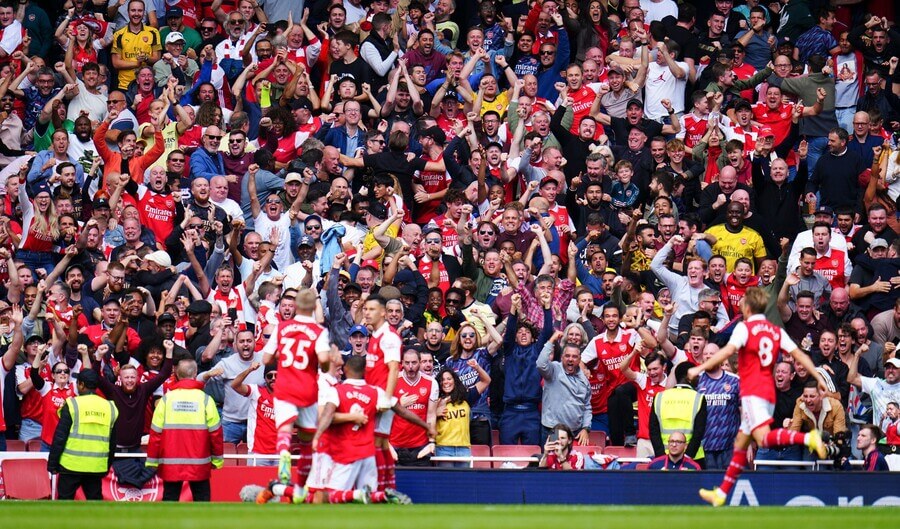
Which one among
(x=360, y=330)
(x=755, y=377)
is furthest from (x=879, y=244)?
(x=755, y=377)

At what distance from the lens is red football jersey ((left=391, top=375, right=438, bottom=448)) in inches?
669

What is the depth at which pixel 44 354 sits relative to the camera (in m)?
18.0

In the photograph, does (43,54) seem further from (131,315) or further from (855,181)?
(855,181)

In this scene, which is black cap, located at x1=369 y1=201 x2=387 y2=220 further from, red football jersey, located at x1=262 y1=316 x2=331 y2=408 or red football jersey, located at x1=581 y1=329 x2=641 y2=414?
red football jersey, located at x1=262 y1=316 x2=331 y2=408

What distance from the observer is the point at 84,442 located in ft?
51.5

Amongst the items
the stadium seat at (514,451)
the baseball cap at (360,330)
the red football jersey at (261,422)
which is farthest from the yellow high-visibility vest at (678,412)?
the red football jersey at (261,422)

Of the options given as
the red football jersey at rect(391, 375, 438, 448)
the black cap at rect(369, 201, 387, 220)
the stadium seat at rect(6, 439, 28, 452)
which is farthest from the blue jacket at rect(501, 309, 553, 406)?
the stadium seat at rect(6, 439, 28, 452)

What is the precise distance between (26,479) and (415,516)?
598 centimetres

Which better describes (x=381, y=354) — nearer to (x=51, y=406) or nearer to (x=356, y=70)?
(x=51, y=406)

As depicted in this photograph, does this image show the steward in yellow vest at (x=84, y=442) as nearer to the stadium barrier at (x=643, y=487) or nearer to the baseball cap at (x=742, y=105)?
the stadium barrier at (x=643, y=487)

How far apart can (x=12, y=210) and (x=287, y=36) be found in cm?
523

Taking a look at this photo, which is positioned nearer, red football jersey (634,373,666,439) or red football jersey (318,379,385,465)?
red football jersey (318,379,385,465)

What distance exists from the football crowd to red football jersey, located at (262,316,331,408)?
0.09 ft

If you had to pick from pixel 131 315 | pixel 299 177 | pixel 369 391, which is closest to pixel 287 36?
pixel 299 177
